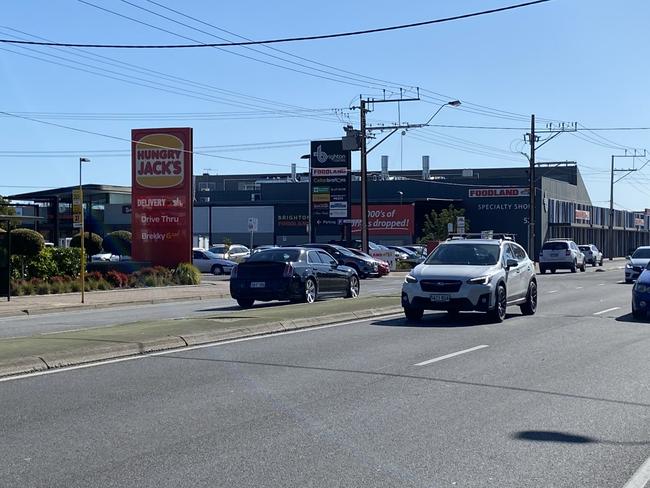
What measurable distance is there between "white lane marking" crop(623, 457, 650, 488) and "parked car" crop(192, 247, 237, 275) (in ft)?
138

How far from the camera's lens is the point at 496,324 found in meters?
18.5

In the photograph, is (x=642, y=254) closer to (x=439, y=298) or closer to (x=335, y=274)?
(x=335, y=274)

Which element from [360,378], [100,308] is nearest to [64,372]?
[360,378]

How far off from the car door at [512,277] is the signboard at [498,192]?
57.8 metres

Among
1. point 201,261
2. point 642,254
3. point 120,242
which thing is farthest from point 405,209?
Result: point 642,254

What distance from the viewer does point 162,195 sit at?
38.3 meters

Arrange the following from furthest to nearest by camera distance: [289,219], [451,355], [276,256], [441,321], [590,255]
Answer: [289,219], [590,255], [276,256], [441,321], [451,355]

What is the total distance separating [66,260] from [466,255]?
17697 millimetres

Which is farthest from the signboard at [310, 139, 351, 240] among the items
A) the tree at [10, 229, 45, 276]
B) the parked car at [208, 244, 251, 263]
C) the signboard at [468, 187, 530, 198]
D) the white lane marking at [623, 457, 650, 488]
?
the white lane marking at [623, 457, 650, 488]

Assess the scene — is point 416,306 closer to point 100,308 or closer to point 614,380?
point 614,380

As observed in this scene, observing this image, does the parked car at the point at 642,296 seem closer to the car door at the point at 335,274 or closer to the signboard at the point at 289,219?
the car door at the point at 335,274

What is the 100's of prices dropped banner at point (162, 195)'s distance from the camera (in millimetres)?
37906

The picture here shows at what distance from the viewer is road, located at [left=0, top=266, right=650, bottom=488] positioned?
273 inches

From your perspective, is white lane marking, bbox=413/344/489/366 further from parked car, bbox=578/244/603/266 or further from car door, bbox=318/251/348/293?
parked car, bbox=578/244/603/266
